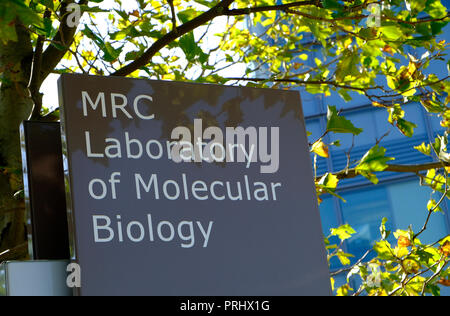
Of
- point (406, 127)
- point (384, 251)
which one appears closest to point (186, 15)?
point (406, 127)

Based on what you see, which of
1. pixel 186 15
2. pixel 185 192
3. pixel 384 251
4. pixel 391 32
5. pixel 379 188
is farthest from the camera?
pixel 379 188

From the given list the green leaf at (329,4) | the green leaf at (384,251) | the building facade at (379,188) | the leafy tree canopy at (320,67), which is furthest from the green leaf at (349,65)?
the building facade at (379,188)

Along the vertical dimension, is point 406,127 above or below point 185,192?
above

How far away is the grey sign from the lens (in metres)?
1.12

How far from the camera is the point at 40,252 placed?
1.20 metres

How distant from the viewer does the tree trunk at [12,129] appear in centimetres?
233

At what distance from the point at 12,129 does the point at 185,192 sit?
151 centimetres

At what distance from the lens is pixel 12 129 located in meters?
2.50

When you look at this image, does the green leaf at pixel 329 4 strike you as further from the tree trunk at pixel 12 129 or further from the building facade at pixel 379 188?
the building facade at pixel 379 188

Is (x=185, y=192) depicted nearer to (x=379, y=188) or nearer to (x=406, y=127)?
(x=406, y=127)

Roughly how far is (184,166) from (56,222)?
0.86ft

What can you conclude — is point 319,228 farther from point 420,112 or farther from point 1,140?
point 420,112

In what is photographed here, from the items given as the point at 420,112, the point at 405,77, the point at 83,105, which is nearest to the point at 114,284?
the point at 83,105

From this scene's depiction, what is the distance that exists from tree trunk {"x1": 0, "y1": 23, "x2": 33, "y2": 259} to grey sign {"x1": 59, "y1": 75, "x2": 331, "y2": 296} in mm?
1172
